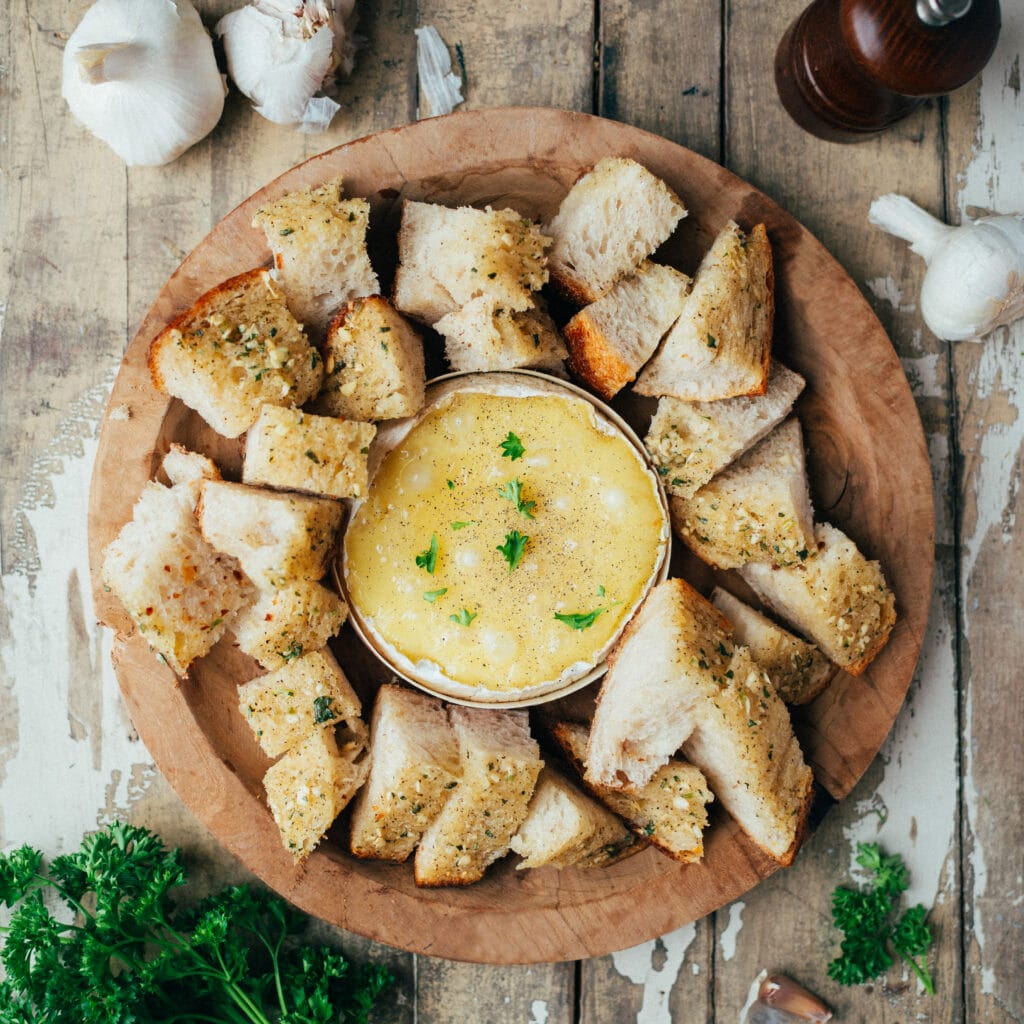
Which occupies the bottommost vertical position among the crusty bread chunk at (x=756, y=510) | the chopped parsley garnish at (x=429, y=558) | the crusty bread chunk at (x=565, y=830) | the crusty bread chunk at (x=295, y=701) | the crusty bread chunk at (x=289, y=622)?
the crusty bread chunk at (x=565, y=830)

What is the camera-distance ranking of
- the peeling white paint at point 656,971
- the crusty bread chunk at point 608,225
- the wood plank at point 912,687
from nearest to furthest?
the crusty bread chunk at point 608,225
the wood plank at point 912,687
the peeling white paint at point 656,971

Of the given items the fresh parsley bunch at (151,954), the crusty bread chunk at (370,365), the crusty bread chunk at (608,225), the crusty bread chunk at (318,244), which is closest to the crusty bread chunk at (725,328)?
the crusty bread chunk at (608,225)

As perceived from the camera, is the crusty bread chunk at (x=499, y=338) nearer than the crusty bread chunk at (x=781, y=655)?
Yes

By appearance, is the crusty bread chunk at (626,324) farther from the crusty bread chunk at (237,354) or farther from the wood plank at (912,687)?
the crusty bread chunk at (237,354)

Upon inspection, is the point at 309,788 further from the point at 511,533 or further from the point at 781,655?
the point at 781,655

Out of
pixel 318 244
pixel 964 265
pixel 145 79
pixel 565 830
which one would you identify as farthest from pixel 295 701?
pixel 964 265

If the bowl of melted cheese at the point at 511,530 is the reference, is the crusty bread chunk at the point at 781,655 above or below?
below
